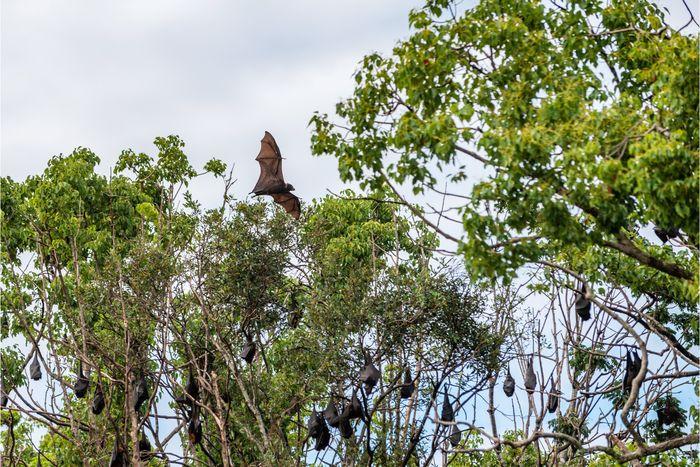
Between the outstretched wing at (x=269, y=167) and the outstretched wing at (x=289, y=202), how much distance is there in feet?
0.96

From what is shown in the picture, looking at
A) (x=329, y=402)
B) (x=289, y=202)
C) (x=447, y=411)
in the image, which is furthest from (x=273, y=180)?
(x=447, y=411)

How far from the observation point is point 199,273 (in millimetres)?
16047

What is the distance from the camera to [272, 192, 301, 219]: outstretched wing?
18.0 m

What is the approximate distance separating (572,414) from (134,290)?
7.53 m

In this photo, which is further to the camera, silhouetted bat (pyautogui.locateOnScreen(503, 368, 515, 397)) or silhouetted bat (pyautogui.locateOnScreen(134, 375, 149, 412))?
silhouetted bat (pyautogui.locateOnScreen(503, 368, 515, 397))

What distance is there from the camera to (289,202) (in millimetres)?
18188

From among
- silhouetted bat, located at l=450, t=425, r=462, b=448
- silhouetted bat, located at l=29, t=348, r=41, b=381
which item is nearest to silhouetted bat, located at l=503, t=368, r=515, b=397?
silhouetted bat, located at l=450, t=425, r=462, b=448

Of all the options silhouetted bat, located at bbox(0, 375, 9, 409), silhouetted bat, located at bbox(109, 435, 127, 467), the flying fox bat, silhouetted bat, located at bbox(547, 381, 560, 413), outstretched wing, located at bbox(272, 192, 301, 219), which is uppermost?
the flying fox bat

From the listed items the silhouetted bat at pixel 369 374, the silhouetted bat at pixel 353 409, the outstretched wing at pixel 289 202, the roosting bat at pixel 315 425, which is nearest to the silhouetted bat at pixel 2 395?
the outstretched wing at pixel 289 202

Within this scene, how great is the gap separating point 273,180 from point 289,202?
3.15ft

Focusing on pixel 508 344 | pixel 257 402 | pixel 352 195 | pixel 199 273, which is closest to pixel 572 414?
pixel 508 344

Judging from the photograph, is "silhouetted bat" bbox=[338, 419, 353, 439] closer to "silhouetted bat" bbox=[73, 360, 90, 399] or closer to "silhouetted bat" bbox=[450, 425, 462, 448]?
"silhouetted bat" bbox=[450, 425, 462, 448]

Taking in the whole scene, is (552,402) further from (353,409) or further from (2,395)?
(2,395)

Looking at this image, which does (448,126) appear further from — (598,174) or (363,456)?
(363,456)
